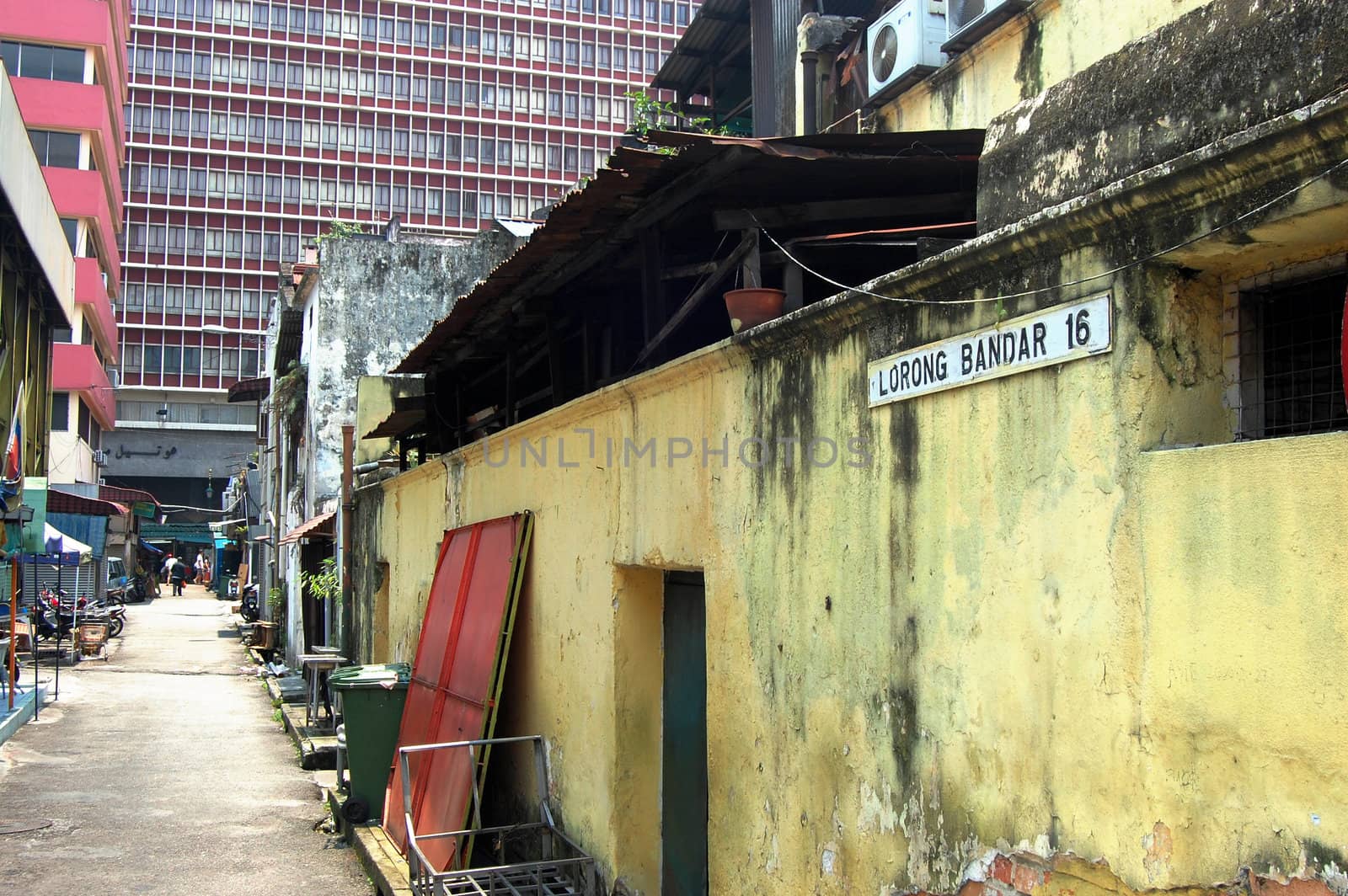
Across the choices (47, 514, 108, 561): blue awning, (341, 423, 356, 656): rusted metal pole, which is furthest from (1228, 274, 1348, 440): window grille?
(47, 514, 108, 561): blue awning

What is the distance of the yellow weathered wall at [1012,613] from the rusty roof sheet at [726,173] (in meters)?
0.77

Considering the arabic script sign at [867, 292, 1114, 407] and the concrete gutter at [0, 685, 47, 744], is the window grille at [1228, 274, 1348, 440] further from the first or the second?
the concrete gutter at [0, 685, 47, 744]

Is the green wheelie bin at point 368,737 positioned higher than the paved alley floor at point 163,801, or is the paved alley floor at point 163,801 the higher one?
the green wheelie bin at point 368,737

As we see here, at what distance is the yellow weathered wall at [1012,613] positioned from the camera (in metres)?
2.55

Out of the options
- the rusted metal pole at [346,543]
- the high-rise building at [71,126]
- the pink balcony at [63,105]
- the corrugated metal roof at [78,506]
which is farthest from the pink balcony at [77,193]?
the rusted metal pole at [346,543]

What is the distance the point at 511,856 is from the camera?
26.0ft

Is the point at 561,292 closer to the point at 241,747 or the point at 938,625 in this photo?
the point at 938,625

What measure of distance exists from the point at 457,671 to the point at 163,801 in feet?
13.1

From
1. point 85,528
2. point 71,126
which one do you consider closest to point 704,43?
point 85,528

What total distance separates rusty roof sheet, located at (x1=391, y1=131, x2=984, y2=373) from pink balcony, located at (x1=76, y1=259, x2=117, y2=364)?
36.2 metres

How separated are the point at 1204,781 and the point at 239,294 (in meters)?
66.6

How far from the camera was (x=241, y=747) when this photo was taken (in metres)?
13.9

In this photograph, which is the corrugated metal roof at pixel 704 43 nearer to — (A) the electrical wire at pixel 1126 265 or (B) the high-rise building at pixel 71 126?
(A) the electrical wire at pixel 1126 265

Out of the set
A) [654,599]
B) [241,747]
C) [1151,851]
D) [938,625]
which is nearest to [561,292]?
[654,599]
